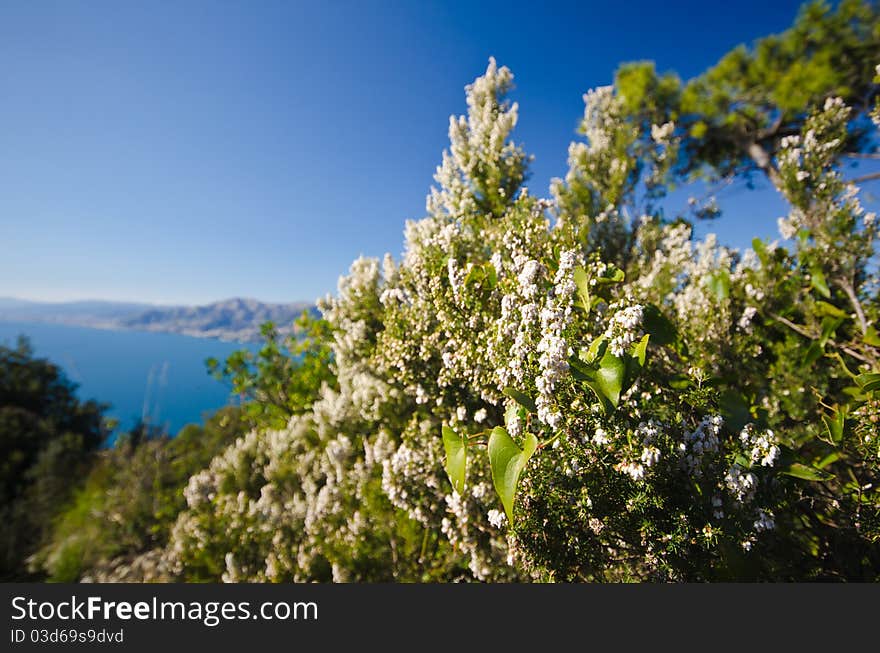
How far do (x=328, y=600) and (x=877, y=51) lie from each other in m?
13.4

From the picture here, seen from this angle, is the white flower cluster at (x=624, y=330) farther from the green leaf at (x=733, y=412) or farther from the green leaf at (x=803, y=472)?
the green leaf at (x=803, y=472)

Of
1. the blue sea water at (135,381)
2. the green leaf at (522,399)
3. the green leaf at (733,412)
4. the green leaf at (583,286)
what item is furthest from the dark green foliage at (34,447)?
the green leaf at (733,412)

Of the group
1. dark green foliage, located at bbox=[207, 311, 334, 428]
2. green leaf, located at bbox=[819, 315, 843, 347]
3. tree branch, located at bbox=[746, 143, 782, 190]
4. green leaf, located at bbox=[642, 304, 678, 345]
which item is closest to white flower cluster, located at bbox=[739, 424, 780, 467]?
green leaf, located at bbox=[642, 304, 678, 345]

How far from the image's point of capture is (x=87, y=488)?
11.7 meters

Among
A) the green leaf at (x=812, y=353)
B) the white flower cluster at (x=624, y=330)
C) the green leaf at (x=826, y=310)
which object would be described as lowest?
the white flower cluster at (x=624, y=330)

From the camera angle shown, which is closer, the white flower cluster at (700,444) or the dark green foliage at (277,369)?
the white flower cluster at (700,444)

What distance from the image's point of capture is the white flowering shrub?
58.1 inches

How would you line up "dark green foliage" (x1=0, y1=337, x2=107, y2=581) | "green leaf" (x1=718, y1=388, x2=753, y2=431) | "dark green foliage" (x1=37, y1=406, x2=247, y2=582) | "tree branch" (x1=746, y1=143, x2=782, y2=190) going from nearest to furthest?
1. "green leaf" (x1=718, y1=388, x2=753, y2=431)
2. "dark green foliage" (x1=37, y1=406, x2=247, y2=582)
3. "tree branch" (x1=746, y1=143, x2=782, y2=190)
4. "dark green foliage" (x1=0, y1=337, x2=107, y2=581)

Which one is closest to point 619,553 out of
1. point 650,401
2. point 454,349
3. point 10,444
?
point 650,401

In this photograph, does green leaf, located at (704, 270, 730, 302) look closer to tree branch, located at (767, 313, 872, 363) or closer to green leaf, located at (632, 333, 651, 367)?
tree branch, located at (767, 313, 872, 363)

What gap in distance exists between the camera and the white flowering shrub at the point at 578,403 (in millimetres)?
1476

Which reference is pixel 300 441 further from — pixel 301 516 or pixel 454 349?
pixel 454 349

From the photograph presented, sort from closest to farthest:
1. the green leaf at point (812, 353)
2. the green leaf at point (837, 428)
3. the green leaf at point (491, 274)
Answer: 1. the green leaf at point (837, 428)
2. the green leaf at point (491, 274)
3. the green leaf at point (812, 353)

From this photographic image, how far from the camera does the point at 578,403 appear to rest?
1.43m
